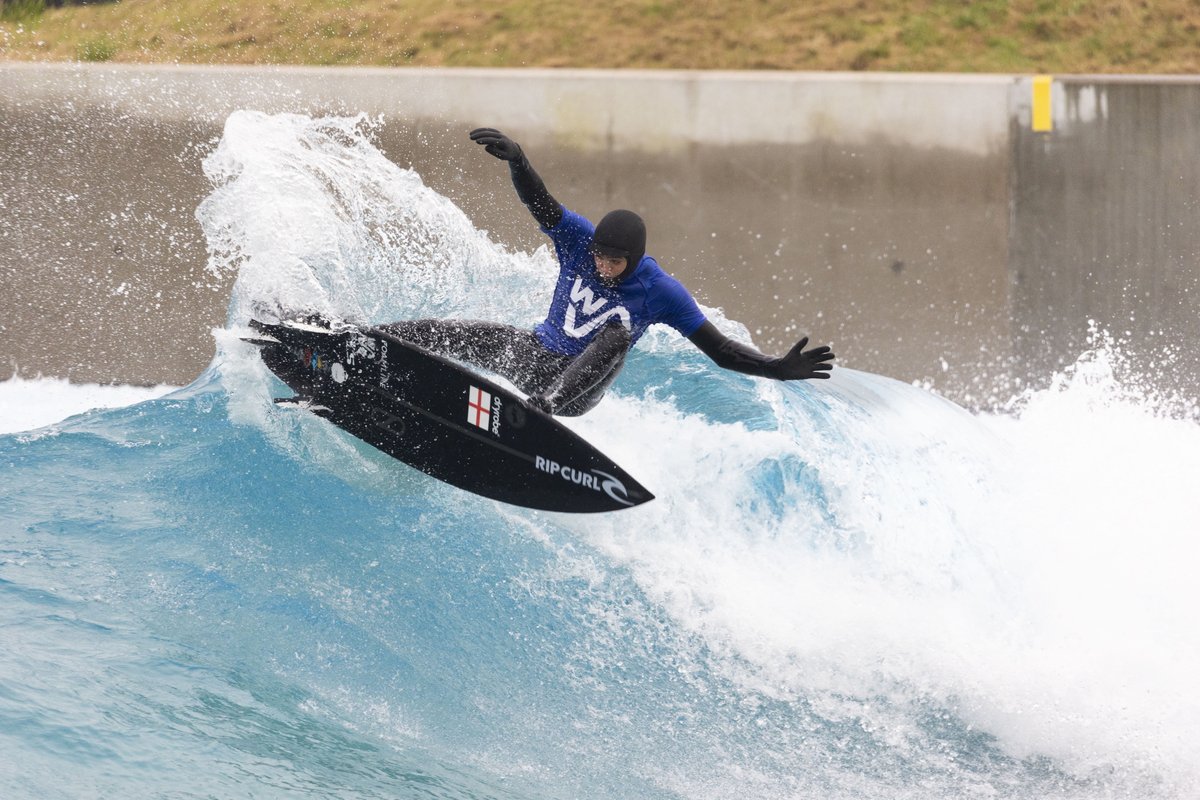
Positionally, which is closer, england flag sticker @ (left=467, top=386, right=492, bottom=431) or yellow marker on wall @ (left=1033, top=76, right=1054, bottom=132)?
england flag sticker @ (left=467, top=386, right=492, bottom=431)

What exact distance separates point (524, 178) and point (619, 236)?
1.83 ft

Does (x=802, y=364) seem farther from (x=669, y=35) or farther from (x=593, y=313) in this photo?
(x=669, y=35)

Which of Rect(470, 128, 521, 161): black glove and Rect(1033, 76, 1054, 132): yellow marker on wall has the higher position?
Rect(1033, 76, 1054, 132): yellow marker on wall

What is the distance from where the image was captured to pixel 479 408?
498 cm

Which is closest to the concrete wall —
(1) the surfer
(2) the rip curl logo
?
(1) the surfer

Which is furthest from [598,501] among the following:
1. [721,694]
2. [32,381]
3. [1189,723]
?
[32,381]

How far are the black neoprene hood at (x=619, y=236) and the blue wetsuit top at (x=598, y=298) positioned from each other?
184mm

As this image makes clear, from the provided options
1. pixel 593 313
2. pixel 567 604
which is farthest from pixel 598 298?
pixel 567 604

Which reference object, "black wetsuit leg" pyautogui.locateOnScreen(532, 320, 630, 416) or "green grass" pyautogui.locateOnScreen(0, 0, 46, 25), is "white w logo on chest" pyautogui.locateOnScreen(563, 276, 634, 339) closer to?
"black wetsuit leg" pyautogui.locateOnScreen(532, 320, 630, 416)

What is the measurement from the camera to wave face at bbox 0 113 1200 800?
4.14 meters

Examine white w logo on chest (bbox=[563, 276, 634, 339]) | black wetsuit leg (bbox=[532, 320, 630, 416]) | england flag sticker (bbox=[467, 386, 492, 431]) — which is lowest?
england flag sticker (bbox=[467, 386, 492, 431])

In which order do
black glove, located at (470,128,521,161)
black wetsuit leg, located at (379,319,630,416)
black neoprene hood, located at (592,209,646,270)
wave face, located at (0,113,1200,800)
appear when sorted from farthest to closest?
black wetsuit leg, located at (379,319,630,416), black glove, located at (470,128,521,161), black neoprene hood, located at (592,209,646,270), wave face, located at (0,113,1200,800)

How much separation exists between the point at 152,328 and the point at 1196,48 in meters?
8.79

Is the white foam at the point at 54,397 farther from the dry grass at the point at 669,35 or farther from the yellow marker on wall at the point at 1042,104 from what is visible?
the yellow marker on wall at the point at 1042,104
